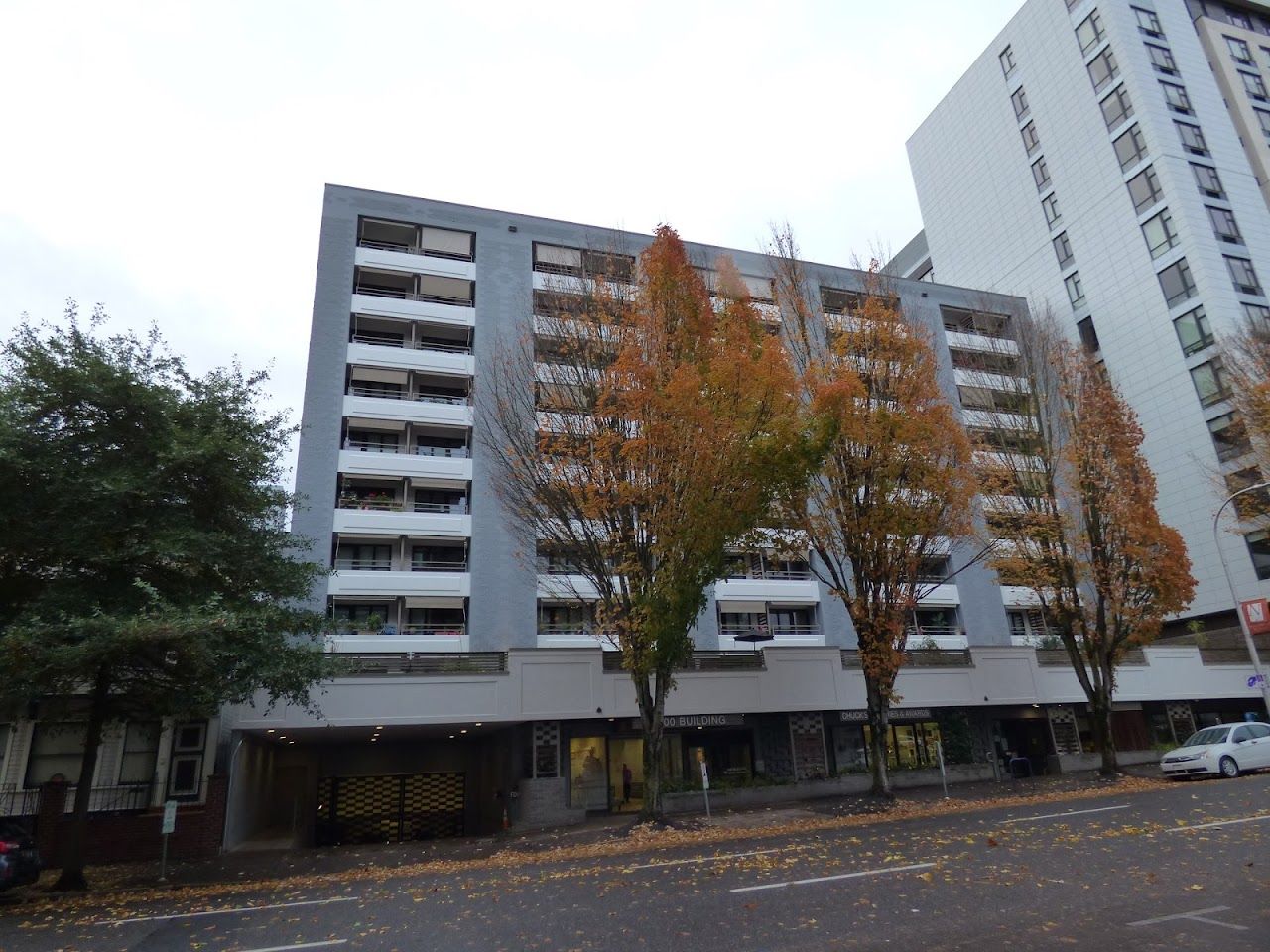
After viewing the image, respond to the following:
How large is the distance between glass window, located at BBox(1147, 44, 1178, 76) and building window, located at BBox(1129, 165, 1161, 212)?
7411 mm

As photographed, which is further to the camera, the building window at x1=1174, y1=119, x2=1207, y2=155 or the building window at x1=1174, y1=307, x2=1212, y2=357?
the building window at x1=1174, y1=119, x2=1207, y2=155

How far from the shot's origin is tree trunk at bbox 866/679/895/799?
21297 millimetres

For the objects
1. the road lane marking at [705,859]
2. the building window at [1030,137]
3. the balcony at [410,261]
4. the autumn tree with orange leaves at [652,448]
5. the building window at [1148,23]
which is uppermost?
the building window at [1148,23]

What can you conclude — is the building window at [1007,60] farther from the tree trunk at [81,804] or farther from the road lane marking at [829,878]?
the tree trunk at [81,804]

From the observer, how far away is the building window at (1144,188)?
43.5m

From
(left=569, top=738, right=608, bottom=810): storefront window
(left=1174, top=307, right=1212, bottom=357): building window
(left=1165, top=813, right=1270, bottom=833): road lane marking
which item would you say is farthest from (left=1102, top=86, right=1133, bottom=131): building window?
(left=569, top=738, right=608, bottom=810): storefront window

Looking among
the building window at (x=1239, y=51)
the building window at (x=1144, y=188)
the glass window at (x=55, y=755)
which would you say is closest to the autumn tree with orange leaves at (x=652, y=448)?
the glass window at (x=55, y=755)

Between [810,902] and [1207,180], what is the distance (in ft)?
168

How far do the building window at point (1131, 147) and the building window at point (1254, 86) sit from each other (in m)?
10.7

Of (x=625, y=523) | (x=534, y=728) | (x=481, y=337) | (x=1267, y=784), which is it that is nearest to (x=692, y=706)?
(x=534, y=728)

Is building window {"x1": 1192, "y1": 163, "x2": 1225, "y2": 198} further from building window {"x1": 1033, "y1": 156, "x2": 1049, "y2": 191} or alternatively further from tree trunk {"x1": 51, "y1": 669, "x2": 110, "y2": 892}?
tree trunk {"x1": 51, "y1": 669, "x2": 110, "y2": 892}

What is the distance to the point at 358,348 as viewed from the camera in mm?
33812

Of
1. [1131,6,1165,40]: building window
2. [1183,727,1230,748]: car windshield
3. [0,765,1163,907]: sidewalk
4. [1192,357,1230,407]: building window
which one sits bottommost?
[0,765,1163,907]: sidewalk

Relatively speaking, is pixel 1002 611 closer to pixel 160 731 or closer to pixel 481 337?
pixel 481 337
